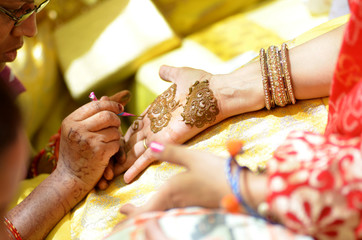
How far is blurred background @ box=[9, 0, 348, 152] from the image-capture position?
170 cm

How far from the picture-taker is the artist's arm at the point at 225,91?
3.49 feet

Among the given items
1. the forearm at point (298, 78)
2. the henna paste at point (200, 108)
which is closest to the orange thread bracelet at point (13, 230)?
the henna paste at point (200, 108)

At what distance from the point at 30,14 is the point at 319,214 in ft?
3.34

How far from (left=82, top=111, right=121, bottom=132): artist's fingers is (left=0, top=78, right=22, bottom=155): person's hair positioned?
549 millimetres

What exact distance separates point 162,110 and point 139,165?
0.65 ft

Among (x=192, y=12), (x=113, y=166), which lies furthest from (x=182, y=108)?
(x=192, y=12)

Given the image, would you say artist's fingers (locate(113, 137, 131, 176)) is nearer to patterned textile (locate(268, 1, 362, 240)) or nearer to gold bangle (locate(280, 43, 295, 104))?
gold bangle (locate(280, 43, 295, 104))

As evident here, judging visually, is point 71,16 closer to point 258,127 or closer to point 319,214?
point 258,127

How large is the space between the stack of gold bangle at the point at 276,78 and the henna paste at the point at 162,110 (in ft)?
0.95

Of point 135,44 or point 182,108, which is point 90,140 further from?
point 135,44

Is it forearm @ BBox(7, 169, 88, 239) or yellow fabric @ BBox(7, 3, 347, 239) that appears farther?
forearm @ BBox(7, 169, 88, 239)

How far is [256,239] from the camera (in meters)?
0.65

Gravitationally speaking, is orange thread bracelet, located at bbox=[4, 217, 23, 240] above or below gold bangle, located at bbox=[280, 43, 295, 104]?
above

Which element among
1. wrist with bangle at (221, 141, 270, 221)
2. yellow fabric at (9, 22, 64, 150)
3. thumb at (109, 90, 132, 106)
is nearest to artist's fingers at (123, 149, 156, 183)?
thumb at (109, 90, 132, 106)
